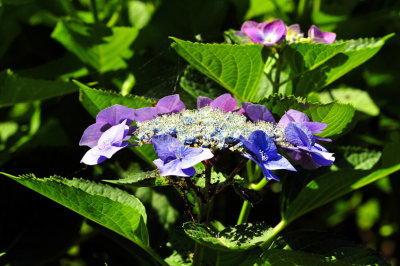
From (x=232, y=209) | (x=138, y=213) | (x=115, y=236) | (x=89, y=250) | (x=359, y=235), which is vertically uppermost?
(x=138, y=213)

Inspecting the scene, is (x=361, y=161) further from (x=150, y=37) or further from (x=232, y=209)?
(x=150, y=37)

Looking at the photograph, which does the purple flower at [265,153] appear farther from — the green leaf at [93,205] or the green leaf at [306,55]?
the green leaf at [306,55]

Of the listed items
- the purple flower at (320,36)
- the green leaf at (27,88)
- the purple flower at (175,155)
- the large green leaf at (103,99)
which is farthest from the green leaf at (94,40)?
the purple flower at (175,155)

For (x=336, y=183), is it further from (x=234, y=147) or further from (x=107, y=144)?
(x=107, y=144)

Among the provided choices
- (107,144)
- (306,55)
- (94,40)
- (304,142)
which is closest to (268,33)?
(306,55)

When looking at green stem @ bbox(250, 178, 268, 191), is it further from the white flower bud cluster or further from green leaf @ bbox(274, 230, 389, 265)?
the white flower bud cluster

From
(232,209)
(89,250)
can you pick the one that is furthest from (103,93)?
(89,250)
